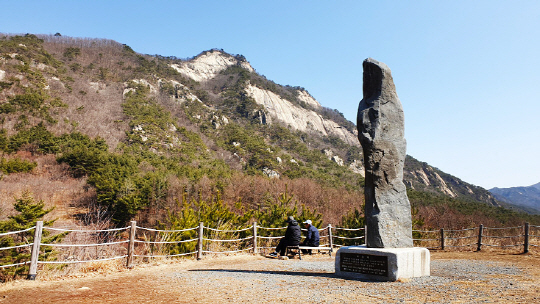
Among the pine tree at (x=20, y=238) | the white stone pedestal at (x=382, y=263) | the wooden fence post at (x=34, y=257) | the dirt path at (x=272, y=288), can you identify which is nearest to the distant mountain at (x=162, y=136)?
the pine tree at (x=20, y=238)

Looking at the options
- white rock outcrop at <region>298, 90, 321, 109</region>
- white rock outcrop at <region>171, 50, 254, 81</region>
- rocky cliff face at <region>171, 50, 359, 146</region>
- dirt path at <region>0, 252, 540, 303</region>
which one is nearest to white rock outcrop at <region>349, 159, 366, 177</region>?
rocky cliff face at <region>171, 50, 359, 146</region>

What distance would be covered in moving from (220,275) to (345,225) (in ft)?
30.7

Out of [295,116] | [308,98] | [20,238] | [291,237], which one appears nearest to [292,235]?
[291,237]

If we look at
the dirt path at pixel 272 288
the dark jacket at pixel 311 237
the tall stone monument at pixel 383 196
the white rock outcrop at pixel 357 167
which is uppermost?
the white rock outcrop at pixel 357 167

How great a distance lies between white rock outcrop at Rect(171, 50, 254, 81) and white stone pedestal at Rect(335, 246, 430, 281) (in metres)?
77.1

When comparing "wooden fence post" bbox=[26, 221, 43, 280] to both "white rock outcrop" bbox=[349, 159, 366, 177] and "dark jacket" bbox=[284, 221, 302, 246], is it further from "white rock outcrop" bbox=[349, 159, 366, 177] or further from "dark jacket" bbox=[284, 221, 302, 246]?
"white rock outcrop" bbox=[349, 159, 366, 177]

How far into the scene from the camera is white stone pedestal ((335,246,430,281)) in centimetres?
638

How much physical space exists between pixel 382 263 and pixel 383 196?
4.62 feet

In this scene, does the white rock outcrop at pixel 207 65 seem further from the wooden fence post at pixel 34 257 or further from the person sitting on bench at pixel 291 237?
the wooden fence post at pixel 34 257

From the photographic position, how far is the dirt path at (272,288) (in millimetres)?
5160

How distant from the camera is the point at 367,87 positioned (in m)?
7.92

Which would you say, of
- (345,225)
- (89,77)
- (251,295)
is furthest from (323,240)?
(89,77)

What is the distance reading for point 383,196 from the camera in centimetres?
720

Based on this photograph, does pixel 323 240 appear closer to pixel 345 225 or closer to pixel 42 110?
pixel 345 225
